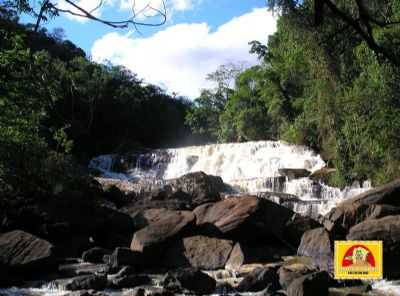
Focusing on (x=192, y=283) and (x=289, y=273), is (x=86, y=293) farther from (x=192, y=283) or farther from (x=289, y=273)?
(x=289, y=273)

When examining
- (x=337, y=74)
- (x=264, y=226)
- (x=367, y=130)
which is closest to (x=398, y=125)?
(x=367, y=130)

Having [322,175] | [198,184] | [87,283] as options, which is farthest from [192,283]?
[322,175]

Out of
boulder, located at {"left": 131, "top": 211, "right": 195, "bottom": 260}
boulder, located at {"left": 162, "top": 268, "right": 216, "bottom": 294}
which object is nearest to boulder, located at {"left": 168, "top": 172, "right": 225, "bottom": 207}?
boulder, located at {"left": 131, "top": 211, "right": 195, "bottom": 260}

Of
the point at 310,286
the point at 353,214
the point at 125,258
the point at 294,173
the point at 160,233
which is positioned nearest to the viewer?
the point at 310,286

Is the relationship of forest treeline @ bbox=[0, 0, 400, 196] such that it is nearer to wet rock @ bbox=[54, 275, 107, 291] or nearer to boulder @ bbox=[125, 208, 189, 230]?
wet rock @ bbox=[54, 275, 107, 291]

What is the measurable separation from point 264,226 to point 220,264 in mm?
2307

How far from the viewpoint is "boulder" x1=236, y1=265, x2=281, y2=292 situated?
9.71 meters

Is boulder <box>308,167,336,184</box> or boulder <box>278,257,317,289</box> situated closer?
boulder <box>278,257,317,289</box>

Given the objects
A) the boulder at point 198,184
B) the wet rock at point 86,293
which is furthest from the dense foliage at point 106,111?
the boulder at point 198,184

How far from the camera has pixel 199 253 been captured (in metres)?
12.2

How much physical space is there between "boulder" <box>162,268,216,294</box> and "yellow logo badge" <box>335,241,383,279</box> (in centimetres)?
464

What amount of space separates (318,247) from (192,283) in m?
3.73

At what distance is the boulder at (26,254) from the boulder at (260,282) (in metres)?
4.39

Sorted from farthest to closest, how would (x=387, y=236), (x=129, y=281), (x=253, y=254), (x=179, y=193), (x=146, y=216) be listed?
(x=179, y=193) → (x=146, y=216) → (x=253, y=254) → (x=387, y=236) → (x=129, y=281)
